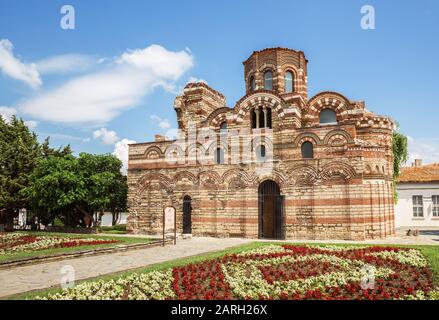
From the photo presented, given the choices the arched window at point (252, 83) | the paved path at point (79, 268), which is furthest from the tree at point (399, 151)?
the paved path at point (79, 268)

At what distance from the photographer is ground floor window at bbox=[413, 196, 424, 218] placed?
108 feet

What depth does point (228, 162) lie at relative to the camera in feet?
77.0

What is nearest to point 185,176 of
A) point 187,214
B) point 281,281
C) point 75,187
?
point 187,214

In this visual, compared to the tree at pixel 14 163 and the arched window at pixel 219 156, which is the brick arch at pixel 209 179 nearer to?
the arched window at pixel 219 156

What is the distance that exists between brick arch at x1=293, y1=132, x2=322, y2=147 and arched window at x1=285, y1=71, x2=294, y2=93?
264 inches

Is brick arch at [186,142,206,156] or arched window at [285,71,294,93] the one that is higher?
arched window at [285,71,294,93]

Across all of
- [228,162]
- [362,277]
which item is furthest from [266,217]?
[362,277]

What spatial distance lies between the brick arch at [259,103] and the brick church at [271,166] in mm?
65

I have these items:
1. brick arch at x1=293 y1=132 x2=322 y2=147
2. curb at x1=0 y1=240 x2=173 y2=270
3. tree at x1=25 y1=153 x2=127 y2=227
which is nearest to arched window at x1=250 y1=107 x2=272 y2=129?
brick arch at x1=293 y1=132 x2=322 y2=147

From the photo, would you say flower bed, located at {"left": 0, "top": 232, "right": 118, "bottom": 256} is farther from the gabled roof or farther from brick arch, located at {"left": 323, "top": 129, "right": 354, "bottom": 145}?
the gabled roof

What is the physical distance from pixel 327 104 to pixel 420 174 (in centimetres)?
1596

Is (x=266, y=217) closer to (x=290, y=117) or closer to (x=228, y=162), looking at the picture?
(x=228, y=162)

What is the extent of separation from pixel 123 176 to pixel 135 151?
4678 mm

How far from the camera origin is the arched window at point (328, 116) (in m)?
24.5
